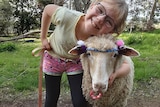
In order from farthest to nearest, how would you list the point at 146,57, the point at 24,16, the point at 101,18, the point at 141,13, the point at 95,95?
the point at 141,13
the point at 24,16
the point at 146,57
the point at 95,95
the point at 101,18

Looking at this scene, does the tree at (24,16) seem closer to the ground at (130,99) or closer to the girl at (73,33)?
the ground at (130,99)

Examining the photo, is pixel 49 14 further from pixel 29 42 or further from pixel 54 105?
pixel 29 42

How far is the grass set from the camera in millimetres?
4344

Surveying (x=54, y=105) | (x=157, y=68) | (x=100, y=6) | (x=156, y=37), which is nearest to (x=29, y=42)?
(x=156, y=37)

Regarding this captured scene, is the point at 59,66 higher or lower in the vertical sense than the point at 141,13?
higher

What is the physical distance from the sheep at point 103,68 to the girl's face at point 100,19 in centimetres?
5

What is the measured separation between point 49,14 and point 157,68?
3026 mm

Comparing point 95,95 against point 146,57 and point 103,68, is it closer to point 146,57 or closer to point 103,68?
point 103,68

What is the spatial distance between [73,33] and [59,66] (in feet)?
1.07

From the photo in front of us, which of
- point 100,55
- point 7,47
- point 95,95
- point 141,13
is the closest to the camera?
point 100,55

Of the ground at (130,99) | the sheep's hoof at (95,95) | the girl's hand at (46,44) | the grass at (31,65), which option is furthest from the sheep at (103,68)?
the grass at (31,65)

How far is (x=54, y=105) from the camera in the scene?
2.61 metres

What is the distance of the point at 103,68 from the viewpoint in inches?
75.4

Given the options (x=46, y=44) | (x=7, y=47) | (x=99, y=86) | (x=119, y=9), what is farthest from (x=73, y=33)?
(x=7, y=47)
